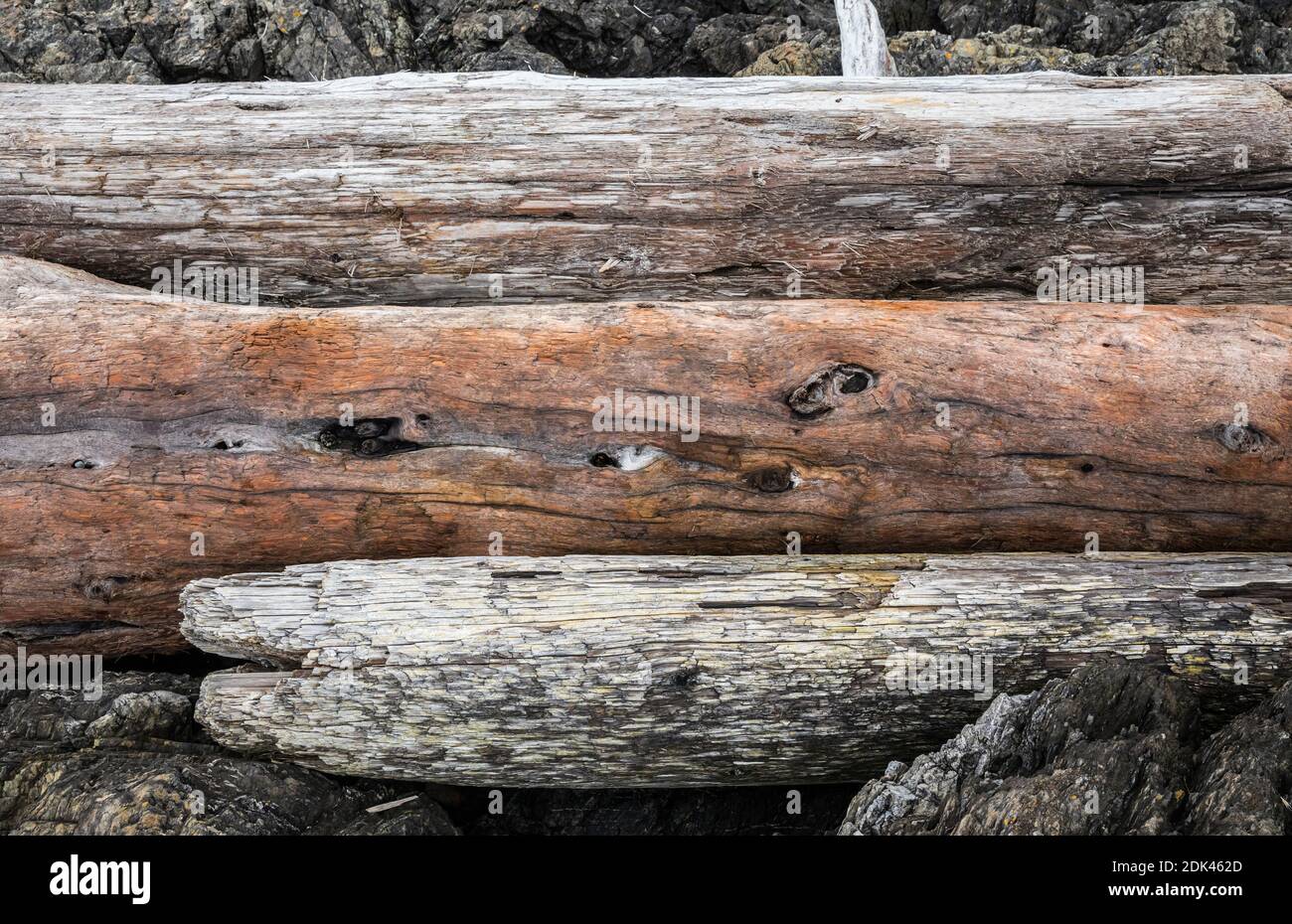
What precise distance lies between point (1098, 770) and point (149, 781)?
3.26 metres

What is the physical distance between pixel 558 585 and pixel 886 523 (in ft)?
4.58

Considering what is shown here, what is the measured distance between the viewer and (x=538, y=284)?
512 centimetres

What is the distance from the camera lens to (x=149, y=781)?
12.1 ft

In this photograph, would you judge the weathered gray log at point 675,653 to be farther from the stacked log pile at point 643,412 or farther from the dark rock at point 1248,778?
the dark rock at point 1248,778

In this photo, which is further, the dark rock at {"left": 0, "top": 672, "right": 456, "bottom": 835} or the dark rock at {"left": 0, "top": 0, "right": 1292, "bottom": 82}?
the dark rock at {"left": 0, "top": 0, "right": 1292, "bottom": 82}

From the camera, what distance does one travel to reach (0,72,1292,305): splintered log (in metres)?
5.01

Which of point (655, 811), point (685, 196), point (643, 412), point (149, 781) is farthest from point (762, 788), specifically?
point (685, 196)

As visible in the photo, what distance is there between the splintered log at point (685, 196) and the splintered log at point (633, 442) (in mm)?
883

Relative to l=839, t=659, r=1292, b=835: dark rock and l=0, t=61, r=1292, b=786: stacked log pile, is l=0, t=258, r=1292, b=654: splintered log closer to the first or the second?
l=0, t=61, r=1292, b=786: stacked log pile

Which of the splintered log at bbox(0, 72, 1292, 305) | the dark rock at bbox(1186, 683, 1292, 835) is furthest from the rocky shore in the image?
the splintered log at bbox(0, 72, 1292, 305)

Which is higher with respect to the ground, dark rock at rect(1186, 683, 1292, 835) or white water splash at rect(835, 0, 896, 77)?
white water splash at rect(835, 0, 896, 77)

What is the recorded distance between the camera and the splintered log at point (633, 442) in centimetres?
412

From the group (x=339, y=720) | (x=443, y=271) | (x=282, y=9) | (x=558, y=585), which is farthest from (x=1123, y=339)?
(x=282, y=9)

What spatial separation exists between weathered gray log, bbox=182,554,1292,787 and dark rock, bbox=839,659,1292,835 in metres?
0.25
